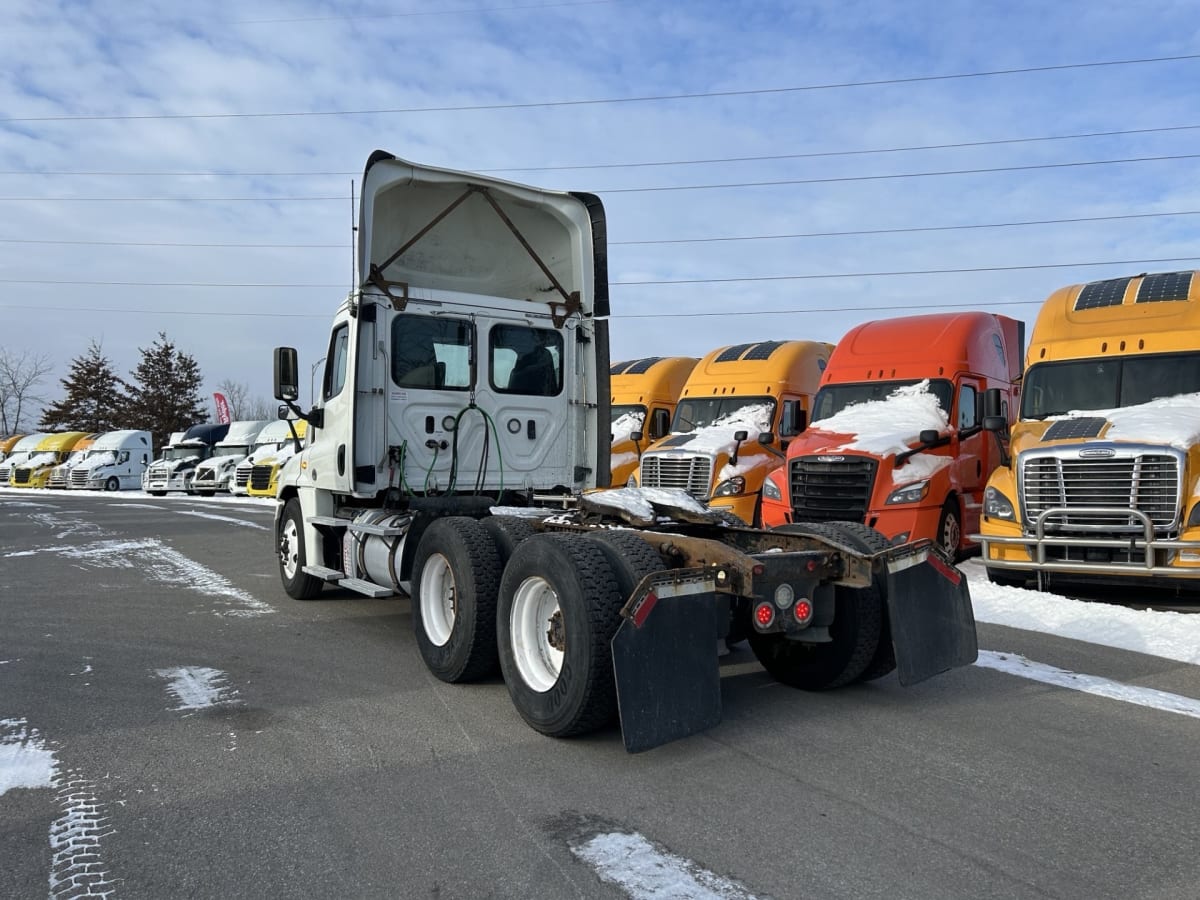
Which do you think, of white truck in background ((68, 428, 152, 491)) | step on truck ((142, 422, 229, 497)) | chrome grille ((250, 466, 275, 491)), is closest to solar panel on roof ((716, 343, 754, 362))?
chrome grille ((250, 466, 275, 491))

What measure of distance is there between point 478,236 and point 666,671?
5475 mm

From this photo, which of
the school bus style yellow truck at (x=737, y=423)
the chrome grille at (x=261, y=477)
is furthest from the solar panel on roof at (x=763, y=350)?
the chrome grille at (x=261, y=477)

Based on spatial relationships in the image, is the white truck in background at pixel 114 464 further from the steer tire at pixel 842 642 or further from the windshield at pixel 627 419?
the steer tire at pixel 842 642

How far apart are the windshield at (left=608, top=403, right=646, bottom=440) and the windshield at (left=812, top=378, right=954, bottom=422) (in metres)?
4.90

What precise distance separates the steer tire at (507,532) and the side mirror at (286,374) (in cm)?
291

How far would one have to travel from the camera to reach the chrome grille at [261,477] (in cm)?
3180

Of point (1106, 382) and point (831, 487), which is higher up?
point (1106, 382)

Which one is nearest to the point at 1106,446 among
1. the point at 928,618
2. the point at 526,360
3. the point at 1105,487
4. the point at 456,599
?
the point at 1105,487

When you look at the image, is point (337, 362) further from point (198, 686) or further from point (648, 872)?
point (648, 872)

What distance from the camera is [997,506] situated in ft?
30.8

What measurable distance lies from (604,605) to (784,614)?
3.32 ft

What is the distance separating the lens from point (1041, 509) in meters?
9.05

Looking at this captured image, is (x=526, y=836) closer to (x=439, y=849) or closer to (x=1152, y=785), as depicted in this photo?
(x=439, y=849)

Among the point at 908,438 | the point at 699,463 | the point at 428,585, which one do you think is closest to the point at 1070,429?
the point at 908,438
